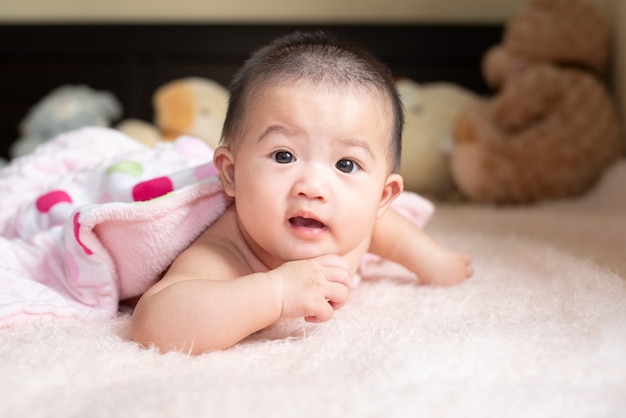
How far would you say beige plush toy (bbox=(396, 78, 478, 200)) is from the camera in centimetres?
232

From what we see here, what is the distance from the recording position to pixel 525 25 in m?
2.28

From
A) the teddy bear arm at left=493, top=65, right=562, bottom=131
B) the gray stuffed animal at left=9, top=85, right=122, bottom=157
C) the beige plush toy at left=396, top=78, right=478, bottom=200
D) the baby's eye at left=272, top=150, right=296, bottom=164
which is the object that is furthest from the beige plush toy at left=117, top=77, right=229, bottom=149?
the baby's eye at left=272, top=150, right=296, bottom=164

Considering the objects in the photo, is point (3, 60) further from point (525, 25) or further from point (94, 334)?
point (94, 334)

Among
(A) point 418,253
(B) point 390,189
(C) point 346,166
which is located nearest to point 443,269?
(A) point 418,253

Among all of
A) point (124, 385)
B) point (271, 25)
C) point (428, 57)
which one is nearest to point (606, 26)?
point (428, 57)

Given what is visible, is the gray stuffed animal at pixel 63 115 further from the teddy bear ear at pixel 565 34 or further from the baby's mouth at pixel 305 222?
the baby's mouth at pixel 305 222

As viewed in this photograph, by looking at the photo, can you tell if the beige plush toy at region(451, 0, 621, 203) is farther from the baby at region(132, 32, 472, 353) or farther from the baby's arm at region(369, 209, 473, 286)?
the baby at region(132, 32, 472, 353)

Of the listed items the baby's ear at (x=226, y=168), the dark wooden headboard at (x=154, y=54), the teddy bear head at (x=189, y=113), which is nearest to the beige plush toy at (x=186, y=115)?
the teddy bear head at (x=189, y=113)

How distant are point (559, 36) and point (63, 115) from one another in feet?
5.79

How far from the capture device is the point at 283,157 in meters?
0.88

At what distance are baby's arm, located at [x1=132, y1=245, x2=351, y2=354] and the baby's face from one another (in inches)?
2.1

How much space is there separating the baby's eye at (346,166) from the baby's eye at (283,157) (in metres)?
0.06

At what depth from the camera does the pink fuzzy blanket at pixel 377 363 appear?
0.61 m

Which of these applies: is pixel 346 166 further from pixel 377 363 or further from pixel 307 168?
pixel 377 363
